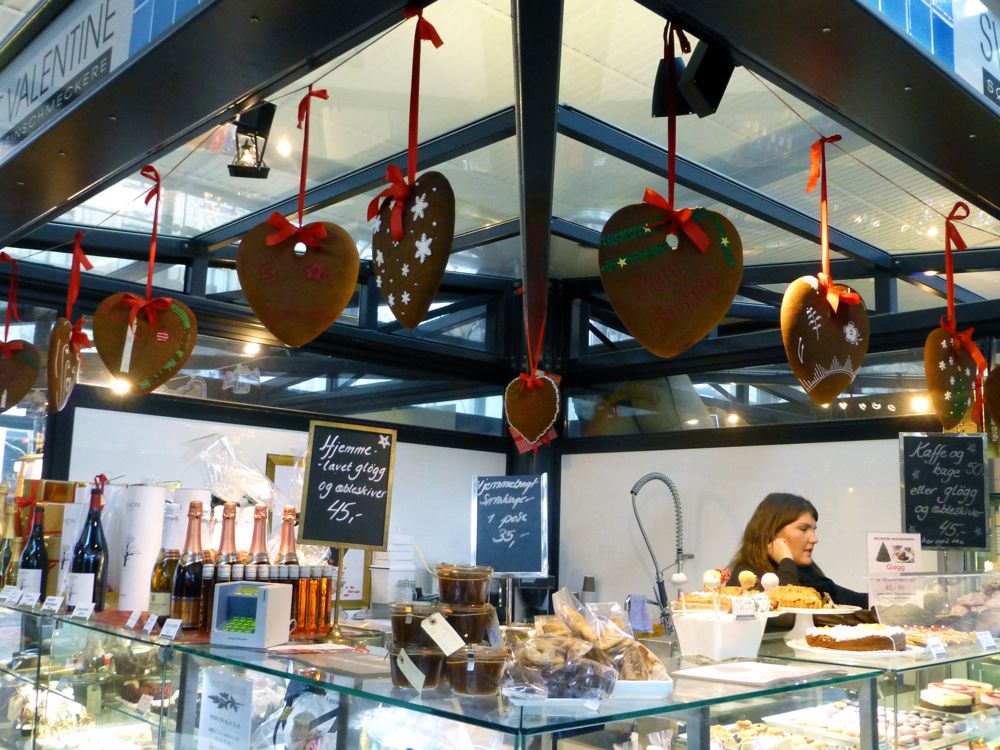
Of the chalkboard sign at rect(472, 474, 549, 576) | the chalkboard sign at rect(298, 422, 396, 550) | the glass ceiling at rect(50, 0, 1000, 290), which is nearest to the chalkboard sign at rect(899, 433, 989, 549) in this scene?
the glass ceiling at rect(50, 0, 1000, 290)

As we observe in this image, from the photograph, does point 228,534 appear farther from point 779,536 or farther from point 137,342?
point 779,536

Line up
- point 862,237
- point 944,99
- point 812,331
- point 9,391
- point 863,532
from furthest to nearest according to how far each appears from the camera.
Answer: point 863,532 → point 862,237 → point 9,391 → point 812,331 → point 944,99

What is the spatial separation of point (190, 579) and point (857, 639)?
170 cm

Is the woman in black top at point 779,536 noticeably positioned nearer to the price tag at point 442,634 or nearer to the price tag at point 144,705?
the price tag at point 144,705

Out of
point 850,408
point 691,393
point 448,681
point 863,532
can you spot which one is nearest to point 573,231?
point 691,393

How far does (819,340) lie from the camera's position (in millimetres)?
2307

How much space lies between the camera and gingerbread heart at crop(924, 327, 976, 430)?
3.01 meters

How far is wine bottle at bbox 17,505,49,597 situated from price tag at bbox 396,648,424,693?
177 cm

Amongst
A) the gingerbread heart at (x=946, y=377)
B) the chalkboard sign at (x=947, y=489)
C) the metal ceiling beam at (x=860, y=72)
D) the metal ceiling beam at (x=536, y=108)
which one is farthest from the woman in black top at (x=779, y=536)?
the metal ceiling beam at (x=860, y=72)

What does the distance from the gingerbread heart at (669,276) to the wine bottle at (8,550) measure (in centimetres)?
239

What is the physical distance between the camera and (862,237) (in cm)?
505

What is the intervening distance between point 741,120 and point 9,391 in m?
3.25

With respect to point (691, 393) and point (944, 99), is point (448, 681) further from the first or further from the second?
point (691, 393)

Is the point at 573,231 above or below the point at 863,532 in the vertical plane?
above
